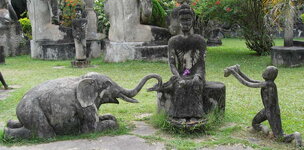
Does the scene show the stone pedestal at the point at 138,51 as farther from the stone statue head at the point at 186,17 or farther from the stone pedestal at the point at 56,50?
the stone statue head at the point at 186,17

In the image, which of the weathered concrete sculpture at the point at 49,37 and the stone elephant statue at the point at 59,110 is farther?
the weathered concrete sculpture at the point at 49,37

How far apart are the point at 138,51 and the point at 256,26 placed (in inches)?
194

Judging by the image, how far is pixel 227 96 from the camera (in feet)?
25.3

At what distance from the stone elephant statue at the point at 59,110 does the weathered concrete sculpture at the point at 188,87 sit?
1.07 m

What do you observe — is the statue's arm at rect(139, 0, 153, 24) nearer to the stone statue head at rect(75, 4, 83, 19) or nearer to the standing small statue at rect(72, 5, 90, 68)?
the standing small statue at rect(72, 5, 90, 68)

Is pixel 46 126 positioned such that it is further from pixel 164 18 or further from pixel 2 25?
pixel 2 25

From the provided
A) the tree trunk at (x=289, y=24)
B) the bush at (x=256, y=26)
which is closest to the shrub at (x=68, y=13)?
the bush at (x=256, y=26)

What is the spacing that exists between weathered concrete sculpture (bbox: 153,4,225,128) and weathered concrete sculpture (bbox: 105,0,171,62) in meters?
6.73

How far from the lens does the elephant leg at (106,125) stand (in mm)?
5090

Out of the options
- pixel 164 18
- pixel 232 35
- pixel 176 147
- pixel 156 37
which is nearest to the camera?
pixel 176 147

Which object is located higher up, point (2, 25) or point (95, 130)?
point (2, 25)

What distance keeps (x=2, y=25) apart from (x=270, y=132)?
46.1 ft

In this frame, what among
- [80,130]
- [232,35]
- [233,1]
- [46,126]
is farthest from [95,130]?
[232,35]

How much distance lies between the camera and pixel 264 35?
14.0m
